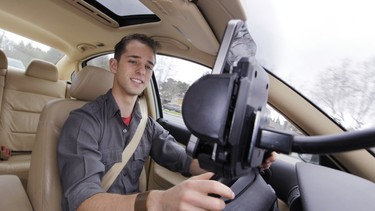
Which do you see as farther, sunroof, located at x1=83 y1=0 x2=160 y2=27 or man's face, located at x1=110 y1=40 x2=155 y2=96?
sunroof, located at x1=83 y1=0 x2=160 y2=27

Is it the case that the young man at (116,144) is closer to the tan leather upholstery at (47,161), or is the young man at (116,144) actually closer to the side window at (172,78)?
the tan leather upholstery at (47,161)

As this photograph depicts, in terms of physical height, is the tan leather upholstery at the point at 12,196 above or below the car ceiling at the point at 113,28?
below

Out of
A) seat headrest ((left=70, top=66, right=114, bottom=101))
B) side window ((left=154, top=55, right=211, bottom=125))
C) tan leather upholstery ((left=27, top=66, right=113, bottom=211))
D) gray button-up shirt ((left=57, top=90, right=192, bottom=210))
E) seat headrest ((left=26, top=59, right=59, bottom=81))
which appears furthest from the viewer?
seat headrest ((left=26, top=59, right=59, bottom=81))

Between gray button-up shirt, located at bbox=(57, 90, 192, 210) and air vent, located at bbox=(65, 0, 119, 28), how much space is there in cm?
79

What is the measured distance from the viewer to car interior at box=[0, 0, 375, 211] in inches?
13.1

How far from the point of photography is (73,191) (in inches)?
37.5

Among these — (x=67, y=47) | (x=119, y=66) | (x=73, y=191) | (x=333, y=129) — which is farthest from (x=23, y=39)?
(x=333, y=129)

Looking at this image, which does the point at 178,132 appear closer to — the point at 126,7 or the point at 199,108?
the point at 126,7

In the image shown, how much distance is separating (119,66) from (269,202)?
1.17m

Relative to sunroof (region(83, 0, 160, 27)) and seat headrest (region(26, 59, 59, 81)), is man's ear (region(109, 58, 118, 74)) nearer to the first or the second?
sunroof (region(83, 0, 160, 27))

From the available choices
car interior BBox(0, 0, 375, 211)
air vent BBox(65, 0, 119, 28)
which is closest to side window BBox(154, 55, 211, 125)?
car interior BBox(0, 0, 375, 211)

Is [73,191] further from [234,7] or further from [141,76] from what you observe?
[234,7]

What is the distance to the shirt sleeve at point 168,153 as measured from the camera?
4.76ft

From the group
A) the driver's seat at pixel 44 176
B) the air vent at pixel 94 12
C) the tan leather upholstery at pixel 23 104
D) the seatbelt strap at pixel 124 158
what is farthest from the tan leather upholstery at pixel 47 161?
the tan leather upholstery at pixel 23 104
